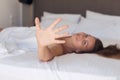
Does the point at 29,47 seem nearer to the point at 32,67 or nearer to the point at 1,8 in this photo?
the point at 32,67

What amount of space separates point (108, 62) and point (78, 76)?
281 mm

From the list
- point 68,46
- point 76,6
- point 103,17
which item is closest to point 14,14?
point 76,6

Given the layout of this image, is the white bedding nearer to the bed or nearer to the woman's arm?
the bed

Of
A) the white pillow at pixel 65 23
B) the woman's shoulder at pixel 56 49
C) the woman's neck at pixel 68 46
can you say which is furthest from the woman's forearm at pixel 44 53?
the white pillow at pixel 65 23

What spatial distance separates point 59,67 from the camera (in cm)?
175

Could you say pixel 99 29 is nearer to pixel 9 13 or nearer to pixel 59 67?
pixel 59 67

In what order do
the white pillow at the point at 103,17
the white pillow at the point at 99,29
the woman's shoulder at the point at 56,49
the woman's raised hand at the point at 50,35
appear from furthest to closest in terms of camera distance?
the white pillow at the point at 103,17, the white pillow at the point at 99,29, the woman's shoulder at the point at 56,49, the woman's raised hand at the point at 50,35

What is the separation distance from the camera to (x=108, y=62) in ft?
6.06

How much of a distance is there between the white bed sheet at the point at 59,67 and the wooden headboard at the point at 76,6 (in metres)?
1.58

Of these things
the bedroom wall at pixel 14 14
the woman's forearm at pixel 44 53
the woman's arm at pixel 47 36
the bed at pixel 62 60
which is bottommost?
the bedroom wall at pixel 14 14

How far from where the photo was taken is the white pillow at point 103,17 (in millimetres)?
3164

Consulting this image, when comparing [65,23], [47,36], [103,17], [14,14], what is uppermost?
[47,36]

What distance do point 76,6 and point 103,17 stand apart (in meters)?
0.53

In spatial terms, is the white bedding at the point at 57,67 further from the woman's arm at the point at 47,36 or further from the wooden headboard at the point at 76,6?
the wooden headboard at the point at 76,6
